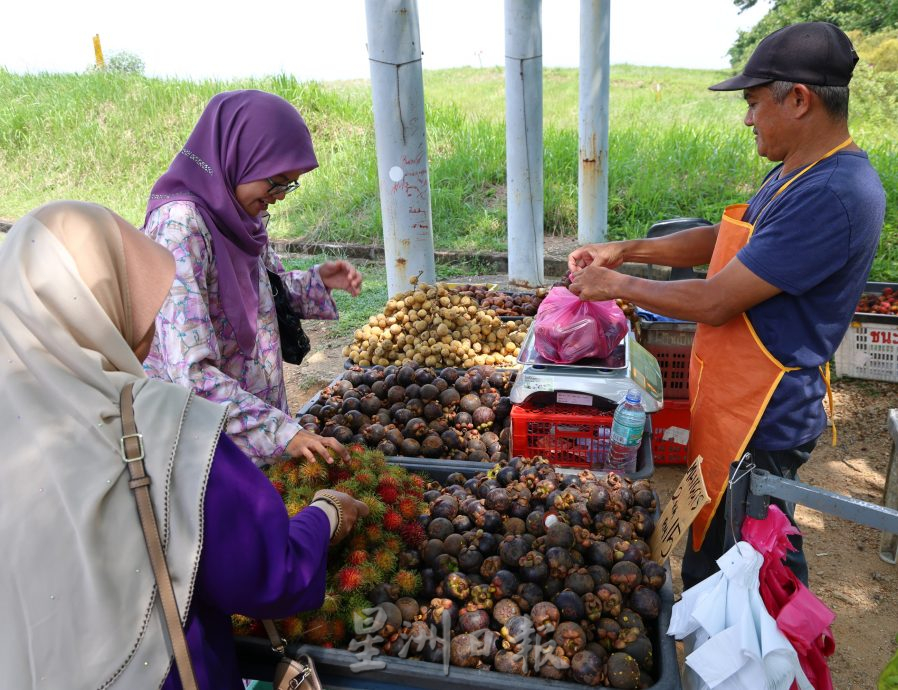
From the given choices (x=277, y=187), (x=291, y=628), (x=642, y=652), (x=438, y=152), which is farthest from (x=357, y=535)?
(x=438, y=152)

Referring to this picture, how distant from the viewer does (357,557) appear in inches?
66.5

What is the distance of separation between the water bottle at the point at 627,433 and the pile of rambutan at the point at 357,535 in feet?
2.15

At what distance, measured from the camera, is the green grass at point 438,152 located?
7.70 meters

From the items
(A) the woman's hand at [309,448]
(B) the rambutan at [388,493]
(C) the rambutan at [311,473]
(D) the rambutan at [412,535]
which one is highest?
(A) the woman's hand at [309,448]

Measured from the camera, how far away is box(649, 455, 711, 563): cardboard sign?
1.58m

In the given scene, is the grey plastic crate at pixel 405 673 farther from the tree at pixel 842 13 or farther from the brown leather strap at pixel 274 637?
the tree at pixel 842 13

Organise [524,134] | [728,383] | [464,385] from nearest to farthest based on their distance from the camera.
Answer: [728,383], [464,385], [524,134]

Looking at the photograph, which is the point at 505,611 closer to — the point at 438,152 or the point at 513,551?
the point at 513,551

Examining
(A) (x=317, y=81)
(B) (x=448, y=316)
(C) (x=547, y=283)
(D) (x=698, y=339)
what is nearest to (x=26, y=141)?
(A) (x=317, y=81)

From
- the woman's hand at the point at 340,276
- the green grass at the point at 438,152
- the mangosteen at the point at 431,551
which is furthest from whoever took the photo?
the green grass at the point at 438,152

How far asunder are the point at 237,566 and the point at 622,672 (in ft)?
2.90

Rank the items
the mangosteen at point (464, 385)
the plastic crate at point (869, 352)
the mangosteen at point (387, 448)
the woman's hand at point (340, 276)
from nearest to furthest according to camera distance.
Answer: the mangosteen at point (387, 448), the woman's hand at point (340, 276), the mangosteen at point (464, 385), the plastic crate at point (869, 352)

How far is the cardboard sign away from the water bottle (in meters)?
0.35

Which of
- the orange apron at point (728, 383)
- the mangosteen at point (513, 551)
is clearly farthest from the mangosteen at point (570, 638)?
the orange apron at point (728, 383)
